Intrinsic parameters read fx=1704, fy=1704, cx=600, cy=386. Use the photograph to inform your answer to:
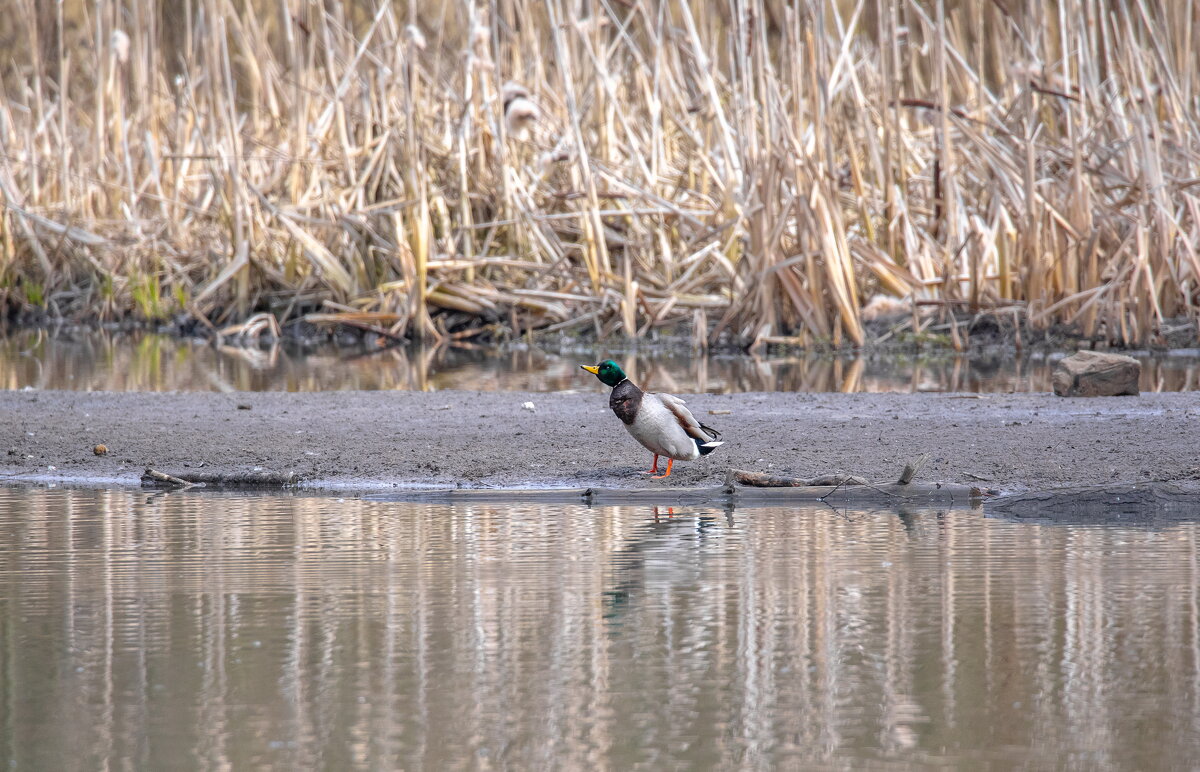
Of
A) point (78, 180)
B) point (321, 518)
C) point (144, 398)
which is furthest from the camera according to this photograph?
point (78, 180)

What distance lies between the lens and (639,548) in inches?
182

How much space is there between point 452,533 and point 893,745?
2.29 metres

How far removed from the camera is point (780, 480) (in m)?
5.57

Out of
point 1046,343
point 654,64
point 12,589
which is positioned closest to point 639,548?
point 12,589

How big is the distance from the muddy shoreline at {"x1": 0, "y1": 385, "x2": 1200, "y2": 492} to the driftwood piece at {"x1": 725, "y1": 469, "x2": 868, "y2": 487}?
0.62ft

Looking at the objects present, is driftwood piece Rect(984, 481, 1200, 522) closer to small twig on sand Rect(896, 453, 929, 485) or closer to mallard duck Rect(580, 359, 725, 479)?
small twig on sand Rect(896, 453, 929, 485)

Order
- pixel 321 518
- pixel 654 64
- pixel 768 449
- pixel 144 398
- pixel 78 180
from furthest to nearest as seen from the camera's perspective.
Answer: pixel 78 180
pixel 654 64
pixel 144 398
pixel 768 449
pixel 321 518

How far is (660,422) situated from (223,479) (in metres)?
1.58

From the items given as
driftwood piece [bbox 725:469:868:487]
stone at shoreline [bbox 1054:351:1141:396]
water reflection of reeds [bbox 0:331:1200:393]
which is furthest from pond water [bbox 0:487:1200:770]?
water reflection of reeds [bbox 0:331:1200:393]

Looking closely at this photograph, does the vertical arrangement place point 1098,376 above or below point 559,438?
above

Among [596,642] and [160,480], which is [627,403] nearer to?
[160,480]

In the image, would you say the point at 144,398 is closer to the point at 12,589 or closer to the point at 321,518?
the point at 321,518

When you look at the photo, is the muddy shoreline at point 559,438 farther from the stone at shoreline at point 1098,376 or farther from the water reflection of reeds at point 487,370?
the water reflection of reeds at point 487,370

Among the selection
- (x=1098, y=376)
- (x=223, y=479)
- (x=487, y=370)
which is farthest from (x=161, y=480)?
(x=487, y=370)
